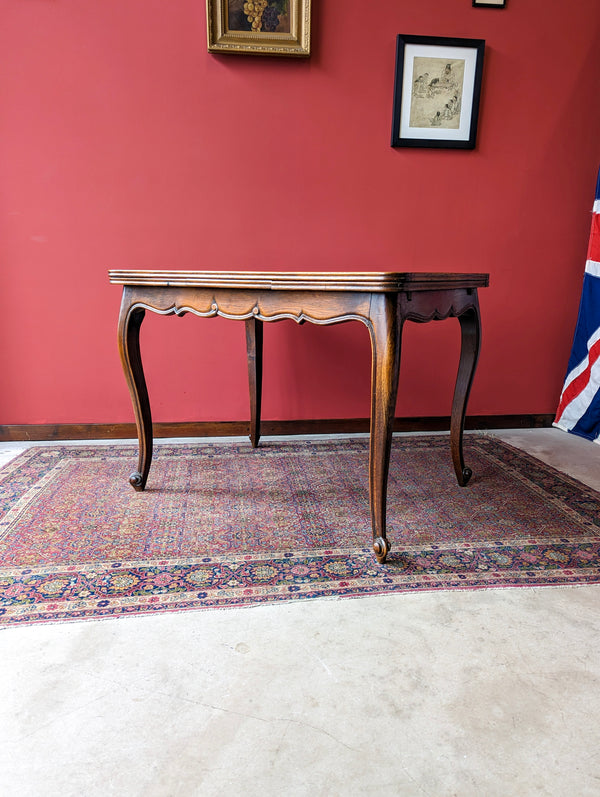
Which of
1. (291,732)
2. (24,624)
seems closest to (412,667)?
(291,732)

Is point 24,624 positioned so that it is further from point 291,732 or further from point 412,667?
point 412,667

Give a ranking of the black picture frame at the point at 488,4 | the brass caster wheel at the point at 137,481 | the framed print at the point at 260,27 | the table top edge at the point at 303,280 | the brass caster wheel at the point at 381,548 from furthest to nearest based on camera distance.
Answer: the black picture frame at the point at 488,4 → the framed print at the point at 260,27 → the brass caster wheel at the point at 137,481 → the brass caster wheel at the point at 381,548 → the table top edge at the point at 303,280

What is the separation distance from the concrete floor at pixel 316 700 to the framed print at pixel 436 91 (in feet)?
6.52

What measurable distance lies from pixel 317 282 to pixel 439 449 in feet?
4.21

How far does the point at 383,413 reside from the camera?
1.38 metres

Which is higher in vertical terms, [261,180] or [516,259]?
[261,180]

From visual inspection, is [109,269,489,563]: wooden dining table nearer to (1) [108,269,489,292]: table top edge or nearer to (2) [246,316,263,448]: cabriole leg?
(1) [108,269,489,292]: table top edge

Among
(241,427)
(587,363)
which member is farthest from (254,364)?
(587,363)

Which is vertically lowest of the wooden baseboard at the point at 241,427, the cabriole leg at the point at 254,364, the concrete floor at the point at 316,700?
the wooden baseboard at the point at 241,427

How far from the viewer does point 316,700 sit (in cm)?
97

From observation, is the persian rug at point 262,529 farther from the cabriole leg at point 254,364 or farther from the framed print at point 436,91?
the framed print at point 436,91

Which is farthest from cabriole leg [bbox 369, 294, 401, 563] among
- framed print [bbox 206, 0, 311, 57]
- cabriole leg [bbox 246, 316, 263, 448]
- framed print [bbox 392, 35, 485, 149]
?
framed print [bbox 206, 0, 311, 57]

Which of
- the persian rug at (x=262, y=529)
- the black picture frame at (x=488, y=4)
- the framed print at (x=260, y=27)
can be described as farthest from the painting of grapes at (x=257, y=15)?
the persian rug at (x=262, y=529)

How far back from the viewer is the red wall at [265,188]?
224 centimetres
